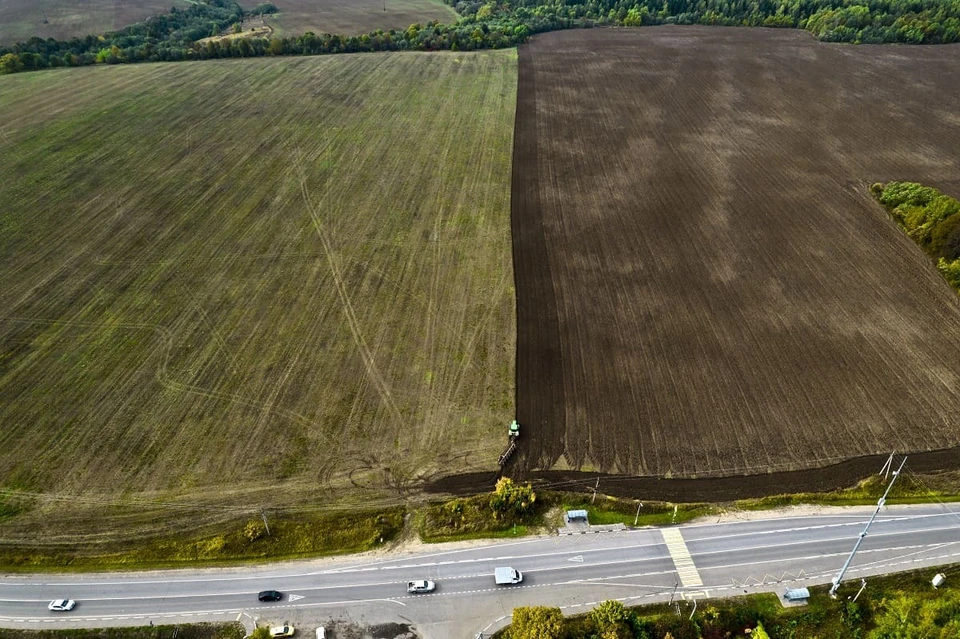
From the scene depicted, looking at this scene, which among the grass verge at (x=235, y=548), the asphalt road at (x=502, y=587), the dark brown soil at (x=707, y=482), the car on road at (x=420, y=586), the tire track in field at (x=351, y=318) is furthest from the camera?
the tire track in field at (x=351, y=318)

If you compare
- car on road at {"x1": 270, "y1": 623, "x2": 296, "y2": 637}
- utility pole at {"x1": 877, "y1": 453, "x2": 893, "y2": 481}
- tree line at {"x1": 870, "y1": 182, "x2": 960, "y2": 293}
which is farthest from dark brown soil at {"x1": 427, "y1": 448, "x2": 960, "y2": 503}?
tree line at {"x1": 870, "y1": 182, "x2": 960, "y2": 293}

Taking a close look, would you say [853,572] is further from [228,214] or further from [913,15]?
[913,15]

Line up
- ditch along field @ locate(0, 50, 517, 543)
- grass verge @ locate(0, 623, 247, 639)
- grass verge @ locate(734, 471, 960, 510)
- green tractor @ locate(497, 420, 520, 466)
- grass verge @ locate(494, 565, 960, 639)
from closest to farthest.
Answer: grass verge @ locate(494, 565, 960, 639) < grass verge @ locate(0, 623, 247, 639) < grass verge @ locate(734, 471, 960, 510) < ditch along field @ locate(0, 50, 517, 543) < green tractor @ locate(497, 420, 520, 466)

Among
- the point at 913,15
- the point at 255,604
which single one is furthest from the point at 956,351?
the point at 913,15

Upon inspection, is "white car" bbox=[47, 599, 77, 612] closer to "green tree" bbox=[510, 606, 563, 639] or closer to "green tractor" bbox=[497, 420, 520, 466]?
"green tree" bbox=[510, 606, 563, 639]

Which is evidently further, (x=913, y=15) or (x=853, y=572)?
(x=913, y=15)

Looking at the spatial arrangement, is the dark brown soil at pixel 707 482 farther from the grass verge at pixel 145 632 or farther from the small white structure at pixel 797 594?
the grass verge at pixel 145 632

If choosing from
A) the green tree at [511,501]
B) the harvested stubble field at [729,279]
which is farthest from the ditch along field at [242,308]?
the harvested stubble field at [729,279]
